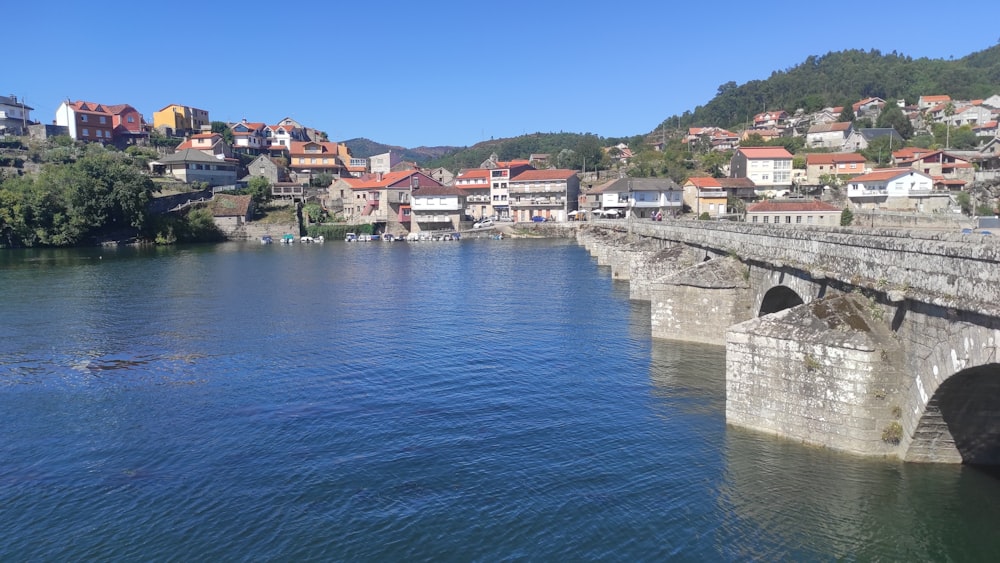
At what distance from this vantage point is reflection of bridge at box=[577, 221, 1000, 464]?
12750 millimetres

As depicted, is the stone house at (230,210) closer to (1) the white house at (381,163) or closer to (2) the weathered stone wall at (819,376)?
(1) the white house at (381,163)

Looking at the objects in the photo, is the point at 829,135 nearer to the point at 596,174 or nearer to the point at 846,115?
the point at 846,115

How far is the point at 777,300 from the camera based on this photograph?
25.2 meters

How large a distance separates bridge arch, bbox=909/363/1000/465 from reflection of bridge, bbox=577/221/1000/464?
3 centimetres

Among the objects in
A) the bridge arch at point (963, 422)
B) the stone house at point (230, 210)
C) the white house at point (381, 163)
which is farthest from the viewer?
the white house at point (381, 163)

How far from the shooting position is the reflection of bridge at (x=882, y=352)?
12750 mm

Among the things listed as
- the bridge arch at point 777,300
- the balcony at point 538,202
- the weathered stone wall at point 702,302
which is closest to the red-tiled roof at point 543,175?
the balcony at point 538,202

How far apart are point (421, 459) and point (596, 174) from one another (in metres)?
127

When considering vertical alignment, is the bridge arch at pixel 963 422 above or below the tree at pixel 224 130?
below

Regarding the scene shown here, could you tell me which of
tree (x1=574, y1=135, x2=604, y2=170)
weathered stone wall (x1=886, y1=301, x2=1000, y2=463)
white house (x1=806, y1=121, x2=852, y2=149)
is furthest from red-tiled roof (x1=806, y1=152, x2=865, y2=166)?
weathered stone wall (x1=886, y1=301, x2=1000, y2=463)

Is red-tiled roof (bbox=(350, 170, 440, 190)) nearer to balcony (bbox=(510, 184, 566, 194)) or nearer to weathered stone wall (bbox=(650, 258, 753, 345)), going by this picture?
balcony (bbox=(510, 184, 566, 194))

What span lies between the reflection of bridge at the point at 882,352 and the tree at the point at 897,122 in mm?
137134

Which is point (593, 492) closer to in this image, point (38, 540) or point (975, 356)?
point (975, 356)

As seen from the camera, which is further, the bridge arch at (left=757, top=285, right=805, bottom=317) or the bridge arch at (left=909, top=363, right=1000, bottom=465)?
the bridge arch at (left=757, top=285, right=805, bottom=317)
